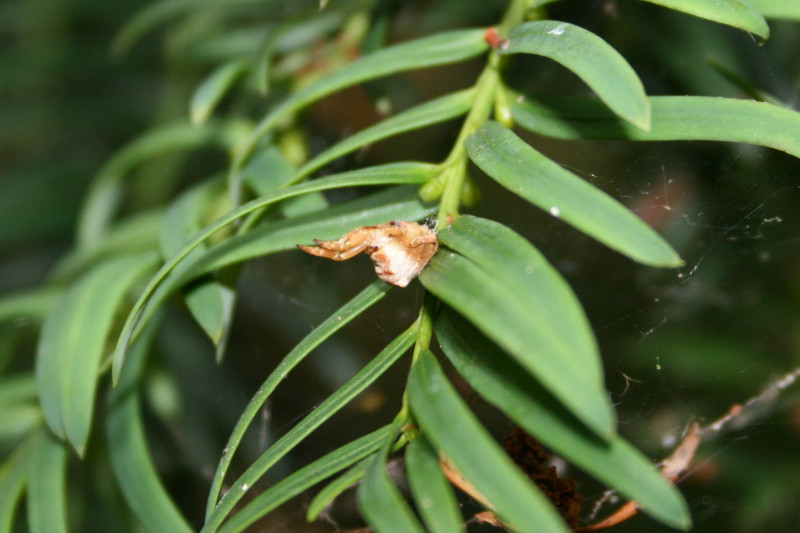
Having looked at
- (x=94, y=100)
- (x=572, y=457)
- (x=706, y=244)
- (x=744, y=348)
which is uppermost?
(x=94, y=100)

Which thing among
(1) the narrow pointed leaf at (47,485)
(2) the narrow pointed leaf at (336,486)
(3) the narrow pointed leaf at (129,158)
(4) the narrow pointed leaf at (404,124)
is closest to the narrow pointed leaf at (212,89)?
(3) the narrow pointed leaf at (129,158)

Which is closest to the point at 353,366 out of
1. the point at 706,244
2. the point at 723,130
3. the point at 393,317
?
the point at 393,317

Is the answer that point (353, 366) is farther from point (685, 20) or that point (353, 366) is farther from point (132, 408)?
point (685, 20)

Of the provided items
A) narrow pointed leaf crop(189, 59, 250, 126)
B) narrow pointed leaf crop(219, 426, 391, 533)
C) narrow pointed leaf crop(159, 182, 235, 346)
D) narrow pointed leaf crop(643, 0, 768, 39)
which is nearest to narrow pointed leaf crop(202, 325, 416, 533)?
narrow pointed leaf crop(219, 426, 391, 533)

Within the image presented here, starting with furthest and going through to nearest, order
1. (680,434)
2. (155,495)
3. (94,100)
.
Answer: (94,100) < (680,434) < (155,495)

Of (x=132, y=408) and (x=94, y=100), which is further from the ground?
(x=94, y=100)

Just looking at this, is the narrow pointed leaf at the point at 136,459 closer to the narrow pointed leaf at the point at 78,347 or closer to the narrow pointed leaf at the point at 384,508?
the narrow pointed leaf at the point at 78,347

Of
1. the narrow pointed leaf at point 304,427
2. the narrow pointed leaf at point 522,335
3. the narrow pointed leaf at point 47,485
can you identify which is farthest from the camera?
the narrow pointed leaf at point 47,485
